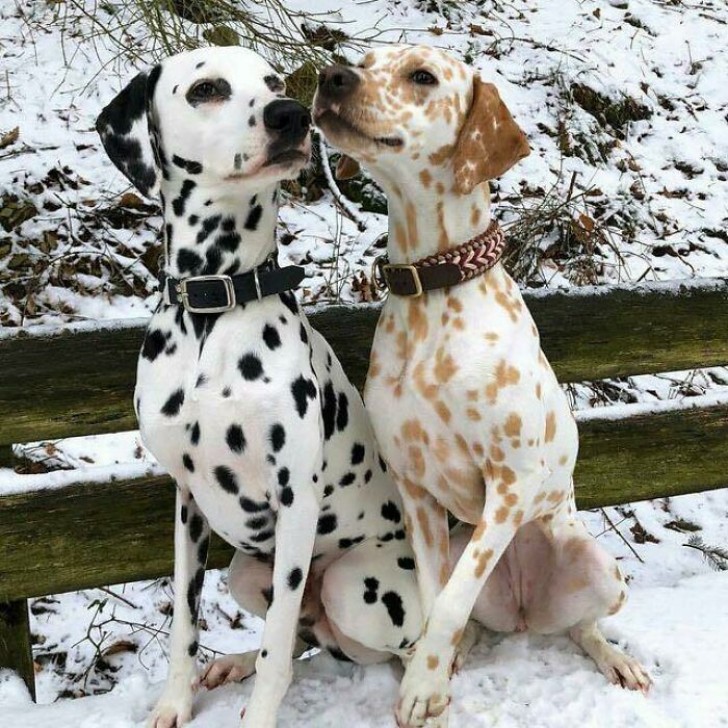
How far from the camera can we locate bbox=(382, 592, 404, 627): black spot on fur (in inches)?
89.5

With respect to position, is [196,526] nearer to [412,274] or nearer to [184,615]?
[184,615]

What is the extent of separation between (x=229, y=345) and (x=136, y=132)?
54cm

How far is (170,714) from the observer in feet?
7.13

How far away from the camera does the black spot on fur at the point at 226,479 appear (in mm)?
2043

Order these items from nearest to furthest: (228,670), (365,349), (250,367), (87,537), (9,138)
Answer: (250,367) < (228,670) < (87,537) < (365,349) < (9,138)

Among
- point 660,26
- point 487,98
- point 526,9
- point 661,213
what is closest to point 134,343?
point 487,98

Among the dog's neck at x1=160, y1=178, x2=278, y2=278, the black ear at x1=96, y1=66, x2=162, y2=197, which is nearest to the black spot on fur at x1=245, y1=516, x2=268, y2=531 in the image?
the dog's neck at x1=160, y1=178, x2=278, y2=278

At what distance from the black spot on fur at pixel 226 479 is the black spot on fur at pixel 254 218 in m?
0.56

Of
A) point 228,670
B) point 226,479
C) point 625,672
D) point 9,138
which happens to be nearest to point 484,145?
point 226,479

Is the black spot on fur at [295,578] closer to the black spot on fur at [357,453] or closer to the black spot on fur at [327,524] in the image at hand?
the black spot on fur at [327,524]

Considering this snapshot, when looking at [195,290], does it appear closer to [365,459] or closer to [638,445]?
[365,459]

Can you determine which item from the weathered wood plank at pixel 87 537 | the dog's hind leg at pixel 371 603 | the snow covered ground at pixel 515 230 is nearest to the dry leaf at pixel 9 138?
Answer: the snow covered ground at pixel 515 230

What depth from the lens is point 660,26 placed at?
6.51 metres

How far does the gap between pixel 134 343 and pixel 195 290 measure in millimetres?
663
